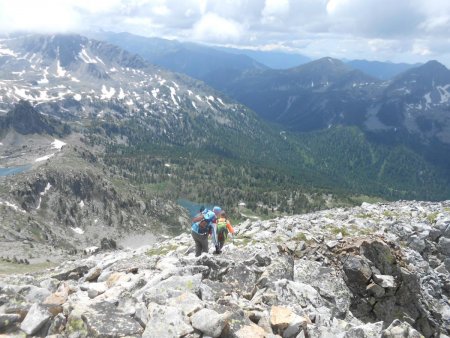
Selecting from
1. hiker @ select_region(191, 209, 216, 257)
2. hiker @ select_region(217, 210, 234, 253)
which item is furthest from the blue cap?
hiker @ select_region(217, 210, 234, 253)

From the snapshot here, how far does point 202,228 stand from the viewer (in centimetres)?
2873

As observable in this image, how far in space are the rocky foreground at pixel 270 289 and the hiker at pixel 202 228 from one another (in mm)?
1562

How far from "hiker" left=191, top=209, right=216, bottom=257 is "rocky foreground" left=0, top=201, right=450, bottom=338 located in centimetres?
156

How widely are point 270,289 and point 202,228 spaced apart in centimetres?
805

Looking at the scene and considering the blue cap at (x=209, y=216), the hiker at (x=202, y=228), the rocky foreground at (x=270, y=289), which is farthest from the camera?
the blue cap at (x=209, y=216)

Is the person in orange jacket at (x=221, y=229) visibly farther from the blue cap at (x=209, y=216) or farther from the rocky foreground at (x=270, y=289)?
the rocky foreground at (x=270, y=289)

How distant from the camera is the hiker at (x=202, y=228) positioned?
28.7 m

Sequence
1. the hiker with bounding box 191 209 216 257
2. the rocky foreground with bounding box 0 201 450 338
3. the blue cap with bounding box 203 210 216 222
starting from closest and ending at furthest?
1. the rocky foreground with bounding box 0 201 450 338
2. the hiker with bounding box 191 209 216 257
3. the blue cap with bounding box 203 210 216 222

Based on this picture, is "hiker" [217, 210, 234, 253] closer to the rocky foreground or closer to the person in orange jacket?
the person in orange jacket

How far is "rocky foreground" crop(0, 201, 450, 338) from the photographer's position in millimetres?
16062

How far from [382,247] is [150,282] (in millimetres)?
20863

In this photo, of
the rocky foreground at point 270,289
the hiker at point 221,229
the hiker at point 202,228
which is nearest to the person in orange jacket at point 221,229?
the hiker at point 221,229

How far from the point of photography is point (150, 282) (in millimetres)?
21000

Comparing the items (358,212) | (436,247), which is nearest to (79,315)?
(436,247)
